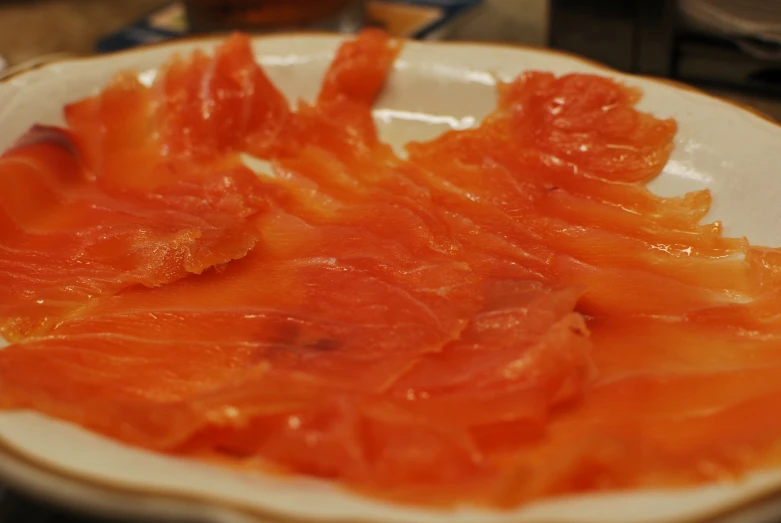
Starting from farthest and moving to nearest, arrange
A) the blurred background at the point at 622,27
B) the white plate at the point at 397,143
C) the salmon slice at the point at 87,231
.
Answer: the blurred background at the point at 622,27, the salmon slice at the point at 87,231, the white plate at the point at 397,143

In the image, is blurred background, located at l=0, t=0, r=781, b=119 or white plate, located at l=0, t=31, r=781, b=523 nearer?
white plate, located at l=0, t=31, r=781, b=523

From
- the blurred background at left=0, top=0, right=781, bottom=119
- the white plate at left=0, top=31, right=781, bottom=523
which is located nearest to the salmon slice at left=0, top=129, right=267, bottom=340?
the white plate at left=0, top=31, right=781, bottom=523

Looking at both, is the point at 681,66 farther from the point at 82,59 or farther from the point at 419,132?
the point at 82,59

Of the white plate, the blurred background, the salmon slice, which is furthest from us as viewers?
the blurred background

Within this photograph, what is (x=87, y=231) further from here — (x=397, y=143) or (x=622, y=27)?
(x=622, y=27)

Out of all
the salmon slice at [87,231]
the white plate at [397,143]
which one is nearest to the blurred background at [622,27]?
the white plate at [397,143]

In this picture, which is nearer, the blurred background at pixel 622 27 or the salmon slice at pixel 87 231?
the salmon slice at pixel 87 231

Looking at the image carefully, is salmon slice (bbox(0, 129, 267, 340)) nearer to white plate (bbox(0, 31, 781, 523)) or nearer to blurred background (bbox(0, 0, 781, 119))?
white plate (bbox(0, 31, 781, 523))

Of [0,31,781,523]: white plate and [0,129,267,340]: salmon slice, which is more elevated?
[0,31,781,523]: white plate

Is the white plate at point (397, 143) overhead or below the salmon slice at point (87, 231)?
overhead

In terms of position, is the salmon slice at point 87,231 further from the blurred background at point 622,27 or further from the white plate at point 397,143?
the blurred background at point 622,27
